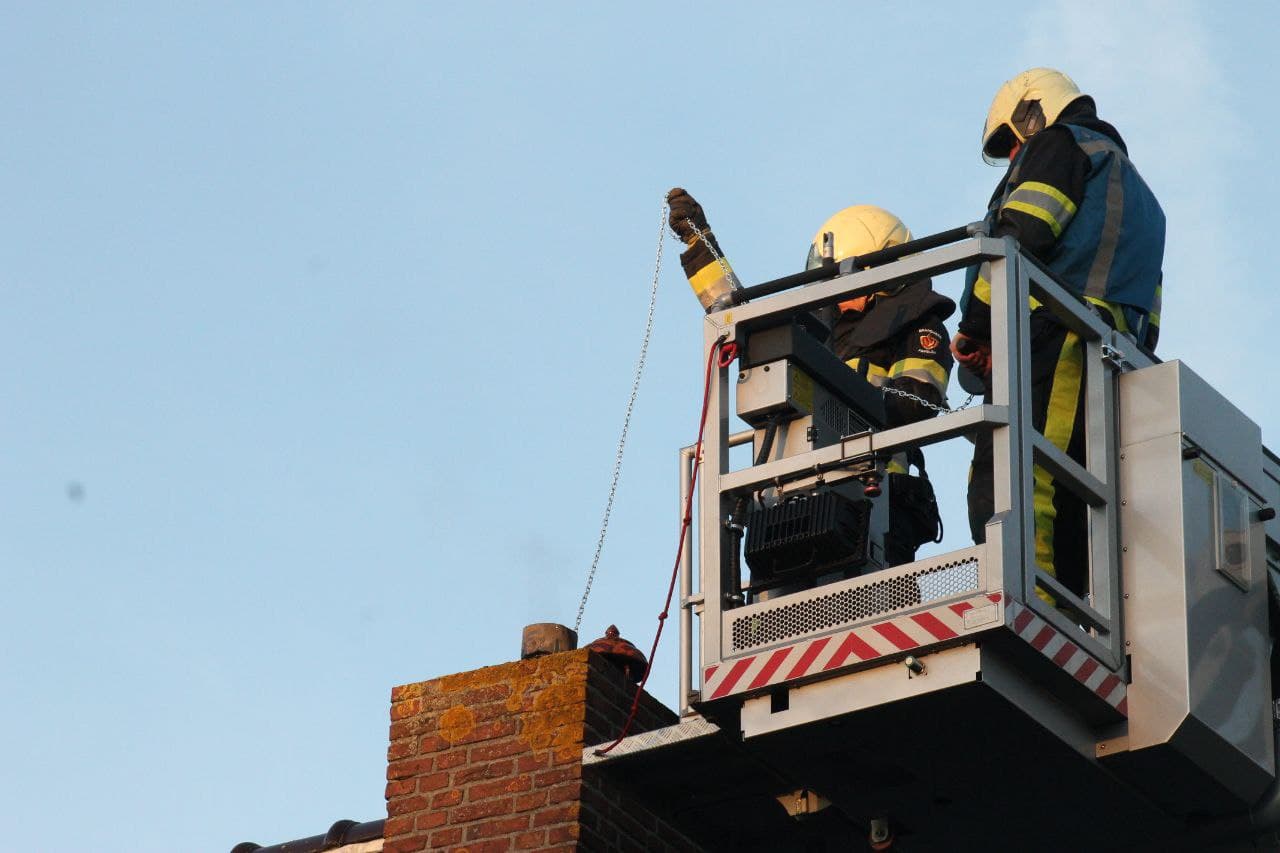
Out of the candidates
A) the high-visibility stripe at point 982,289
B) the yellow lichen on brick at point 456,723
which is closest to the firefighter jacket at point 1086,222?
the high-visibility stripe at point 982,289

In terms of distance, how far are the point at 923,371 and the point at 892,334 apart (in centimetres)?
41

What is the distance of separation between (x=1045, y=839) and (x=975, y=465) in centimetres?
139

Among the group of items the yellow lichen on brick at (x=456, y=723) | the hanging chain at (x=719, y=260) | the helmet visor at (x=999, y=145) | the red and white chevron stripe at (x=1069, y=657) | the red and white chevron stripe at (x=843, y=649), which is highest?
the helmet visor at (x=999, y=145)

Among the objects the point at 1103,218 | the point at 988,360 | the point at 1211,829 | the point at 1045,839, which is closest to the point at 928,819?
the point at 1045,839

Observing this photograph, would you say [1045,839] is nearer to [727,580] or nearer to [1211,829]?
[1211,829]

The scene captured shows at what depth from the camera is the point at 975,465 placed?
8586 mm

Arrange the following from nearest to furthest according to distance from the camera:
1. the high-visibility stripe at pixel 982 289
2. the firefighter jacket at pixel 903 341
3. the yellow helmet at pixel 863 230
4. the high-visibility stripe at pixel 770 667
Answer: the high-visibility stripe at pixel 770 667, the high-visibility stripe at pixel 982 289, the firefighter jacket at pixel 903 341, the yellow helmet at pixel 863 230

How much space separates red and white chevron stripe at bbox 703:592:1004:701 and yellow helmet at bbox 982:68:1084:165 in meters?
2.64

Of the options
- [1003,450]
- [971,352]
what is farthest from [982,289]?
[1003,450]

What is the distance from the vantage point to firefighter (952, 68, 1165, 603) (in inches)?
340

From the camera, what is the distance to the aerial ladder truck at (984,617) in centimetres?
789

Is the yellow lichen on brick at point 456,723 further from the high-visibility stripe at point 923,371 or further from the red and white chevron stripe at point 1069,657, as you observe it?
the red and white chevron stripe at point 1069,657

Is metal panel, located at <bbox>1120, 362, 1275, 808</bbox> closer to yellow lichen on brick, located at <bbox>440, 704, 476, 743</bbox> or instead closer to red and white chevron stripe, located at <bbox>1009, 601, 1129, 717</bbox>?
red and white chevron stripe, located at <bbox>1009, 601, 1129, 717</bbox>

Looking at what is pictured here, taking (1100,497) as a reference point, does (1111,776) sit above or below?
below
